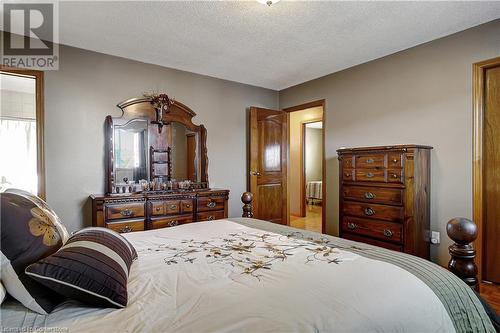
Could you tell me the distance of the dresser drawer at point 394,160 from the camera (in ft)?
9.22

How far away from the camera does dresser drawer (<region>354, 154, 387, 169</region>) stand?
117 inches

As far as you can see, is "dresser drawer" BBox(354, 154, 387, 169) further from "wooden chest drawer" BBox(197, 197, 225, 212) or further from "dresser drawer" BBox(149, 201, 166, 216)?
"dresser drawer" BBox(149, 201, 166, 216)

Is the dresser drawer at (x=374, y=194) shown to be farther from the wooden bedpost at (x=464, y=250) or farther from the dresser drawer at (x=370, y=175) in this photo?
the wooden bedpost at (x=464, y=250)

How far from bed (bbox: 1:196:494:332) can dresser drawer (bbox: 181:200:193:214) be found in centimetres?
197

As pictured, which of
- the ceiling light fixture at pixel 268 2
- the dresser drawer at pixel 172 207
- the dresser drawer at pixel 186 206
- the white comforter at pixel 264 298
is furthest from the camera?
the dresser drawer at pixel 186 206

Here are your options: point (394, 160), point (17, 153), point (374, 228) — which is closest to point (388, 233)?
point (374, 228)

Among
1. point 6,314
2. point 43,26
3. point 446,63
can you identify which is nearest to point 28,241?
point 6,314

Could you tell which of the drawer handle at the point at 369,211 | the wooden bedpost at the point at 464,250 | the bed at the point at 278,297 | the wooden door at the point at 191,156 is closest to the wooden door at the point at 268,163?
the wooden door at the point at 191,156

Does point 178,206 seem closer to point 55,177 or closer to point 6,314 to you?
point 55,177

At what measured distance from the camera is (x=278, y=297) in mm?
932

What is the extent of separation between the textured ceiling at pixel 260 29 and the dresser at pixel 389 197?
1195 millimetres

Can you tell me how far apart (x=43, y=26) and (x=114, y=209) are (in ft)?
6.37

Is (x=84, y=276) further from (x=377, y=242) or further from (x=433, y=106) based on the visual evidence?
(x=433, y=106)

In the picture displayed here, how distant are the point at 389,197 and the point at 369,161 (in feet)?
1.47
